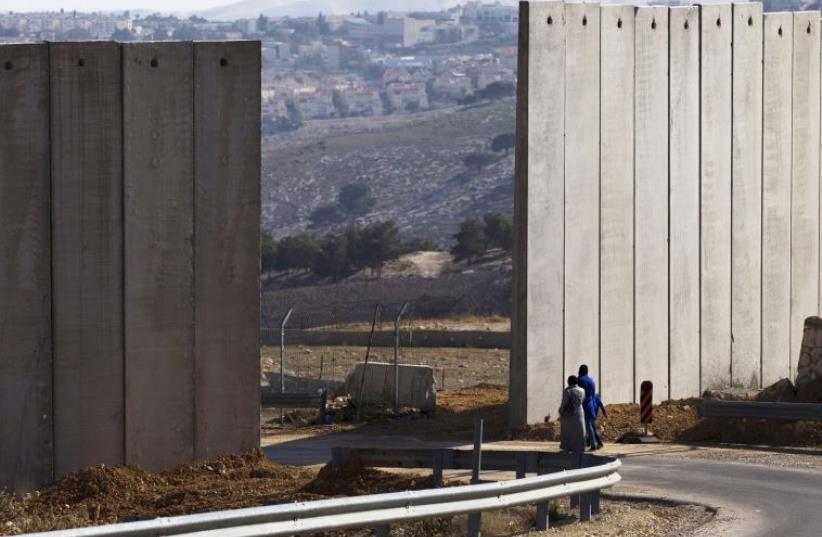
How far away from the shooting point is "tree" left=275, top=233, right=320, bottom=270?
9950cm

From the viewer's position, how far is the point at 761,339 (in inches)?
1162

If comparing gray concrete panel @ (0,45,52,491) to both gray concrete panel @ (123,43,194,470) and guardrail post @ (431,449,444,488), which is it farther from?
guardrail post @ (431,449,444,488)

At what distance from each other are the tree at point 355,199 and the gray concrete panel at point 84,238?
138717 millimetres

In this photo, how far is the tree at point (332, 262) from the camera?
96.8 meters

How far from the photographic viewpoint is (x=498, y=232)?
94625mm

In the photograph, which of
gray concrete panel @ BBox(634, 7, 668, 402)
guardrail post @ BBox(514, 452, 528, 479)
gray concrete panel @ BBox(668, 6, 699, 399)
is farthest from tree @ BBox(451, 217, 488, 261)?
guardrail post @ BBox(514, 452, 528, 479)

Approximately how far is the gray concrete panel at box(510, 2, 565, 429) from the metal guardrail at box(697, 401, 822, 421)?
2569 millimetres

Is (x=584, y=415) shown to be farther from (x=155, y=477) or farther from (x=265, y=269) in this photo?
(x=265, y=269)

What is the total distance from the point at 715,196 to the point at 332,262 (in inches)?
2736

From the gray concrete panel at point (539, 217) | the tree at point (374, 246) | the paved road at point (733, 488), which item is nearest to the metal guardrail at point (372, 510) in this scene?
the paved road at point (733, 488)

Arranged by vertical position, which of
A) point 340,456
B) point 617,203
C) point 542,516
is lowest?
point 542,516

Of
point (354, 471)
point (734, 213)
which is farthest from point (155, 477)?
point (734, 213)

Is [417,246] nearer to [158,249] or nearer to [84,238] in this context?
[158,249]

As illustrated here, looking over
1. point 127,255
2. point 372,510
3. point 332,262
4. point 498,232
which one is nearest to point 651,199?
point 127,255
